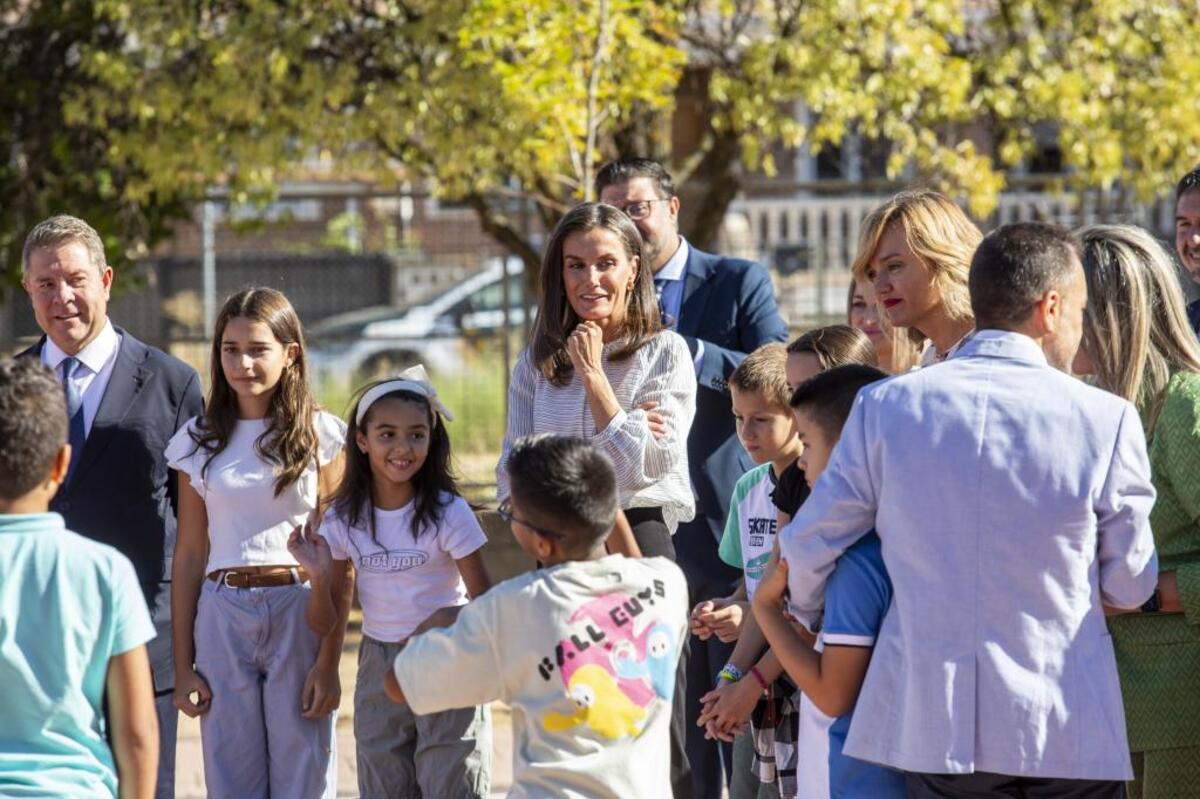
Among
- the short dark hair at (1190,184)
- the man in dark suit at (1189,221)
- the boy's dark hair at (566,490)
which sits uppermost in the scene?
the short dark hair at (1190,184)

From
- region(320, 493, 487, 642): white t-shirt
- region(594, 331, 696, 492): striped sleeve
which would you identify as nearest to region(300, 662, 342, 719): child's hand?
region(320, 493, 487, 642): white t-shirt

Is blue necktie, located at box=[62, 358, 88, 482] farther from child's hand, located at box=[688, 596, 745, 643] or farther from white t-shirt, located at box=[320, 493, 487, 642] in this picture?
child's hand, located at box=[688, 596, 745, 643]

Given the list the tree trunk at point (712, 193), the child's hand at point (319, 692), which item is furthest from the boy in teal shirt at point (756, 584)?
the tree trunk at point (712, 193)

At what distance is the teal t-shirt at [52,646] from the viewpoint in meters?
3.08

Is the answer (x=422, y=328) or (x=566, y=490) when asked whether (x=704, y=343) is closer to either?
(x=566, y=490)

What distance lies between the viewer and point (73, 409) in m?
4.66

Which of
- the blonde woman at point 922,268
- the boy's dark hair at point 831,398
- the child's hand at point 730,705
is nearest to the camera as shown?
the boy's dark hair at point 831,398

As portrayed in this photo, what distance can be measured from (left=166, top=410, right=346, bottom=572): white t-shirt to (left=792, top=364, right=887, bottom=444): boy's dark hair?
1.75m

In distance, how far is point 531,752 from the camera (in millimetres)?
3293

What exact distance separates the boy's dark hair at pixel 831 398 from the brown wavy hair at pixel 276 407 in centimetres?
172

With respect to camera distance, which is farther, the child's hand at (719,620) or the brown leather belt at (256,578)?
the brown leather belt at (256,578)

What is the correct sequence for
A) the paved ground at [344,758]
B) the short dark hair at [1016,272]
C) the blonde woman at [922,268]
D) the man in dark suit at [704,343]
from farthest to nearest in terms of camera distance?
the paved ground at [344,758]
the man in dark suit at [704,343]
the blonde woman at [922,268]
the short dark hair at [1016,272]

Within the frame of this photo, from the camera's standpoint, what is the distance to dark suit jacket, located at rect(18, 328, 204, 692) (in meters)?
4.60

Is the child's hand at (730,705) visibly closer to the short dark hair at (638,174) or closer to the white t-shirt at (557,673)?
the white t-shirt at (557,673)
